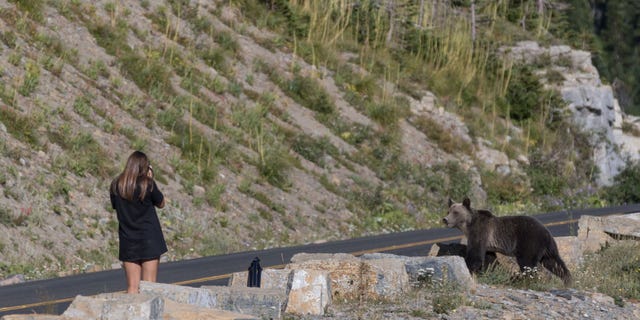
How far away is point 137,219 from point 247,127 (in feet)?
60.7

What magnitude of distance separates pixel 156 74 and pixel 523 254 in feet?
55.6

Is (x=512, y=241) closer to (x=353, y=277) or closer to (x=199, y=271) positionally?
(x=353, y=277)

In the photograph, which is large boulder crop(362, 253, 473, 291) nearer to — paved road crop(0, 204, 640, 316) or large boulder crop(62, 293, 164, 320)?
paved road crop(0, 204, 640, 316)

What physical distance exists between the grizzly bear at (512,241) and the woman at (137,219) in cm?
470

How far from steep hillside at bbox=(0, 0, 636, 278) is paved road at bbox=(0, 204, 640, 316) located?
1.95m

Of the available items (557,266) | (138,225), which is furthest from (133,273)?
(557,266)

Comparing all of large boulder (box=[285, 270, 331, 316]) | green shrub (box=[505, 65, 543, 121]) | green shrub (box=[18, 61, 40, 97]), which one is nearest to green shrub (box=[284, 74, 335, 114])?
green shrub (box=[505, 65, 543, 121])

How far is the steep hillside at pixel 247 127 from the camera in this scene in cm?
2167

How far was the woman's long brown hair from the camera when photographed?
1047cm

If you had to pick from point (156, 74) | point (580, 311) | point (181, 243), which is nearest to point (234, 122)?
point (156, 74)

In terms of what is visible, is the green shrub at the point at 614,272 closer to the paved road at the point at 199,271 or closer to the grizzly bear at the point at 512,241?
the grizzly bear at the point at 512,241

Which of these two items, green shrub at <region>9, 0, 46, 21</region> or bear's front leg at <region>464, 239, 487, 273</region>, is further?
green shrub at <region>9, 0, 46, 21</region>

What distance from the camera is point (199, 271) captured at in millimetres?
16406

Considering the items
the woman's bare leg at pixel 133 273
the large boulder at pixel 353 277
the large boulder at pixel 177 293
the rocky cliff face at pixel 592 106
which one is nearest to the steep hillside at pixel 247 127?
the rocky cliff face at pixel 592 106
